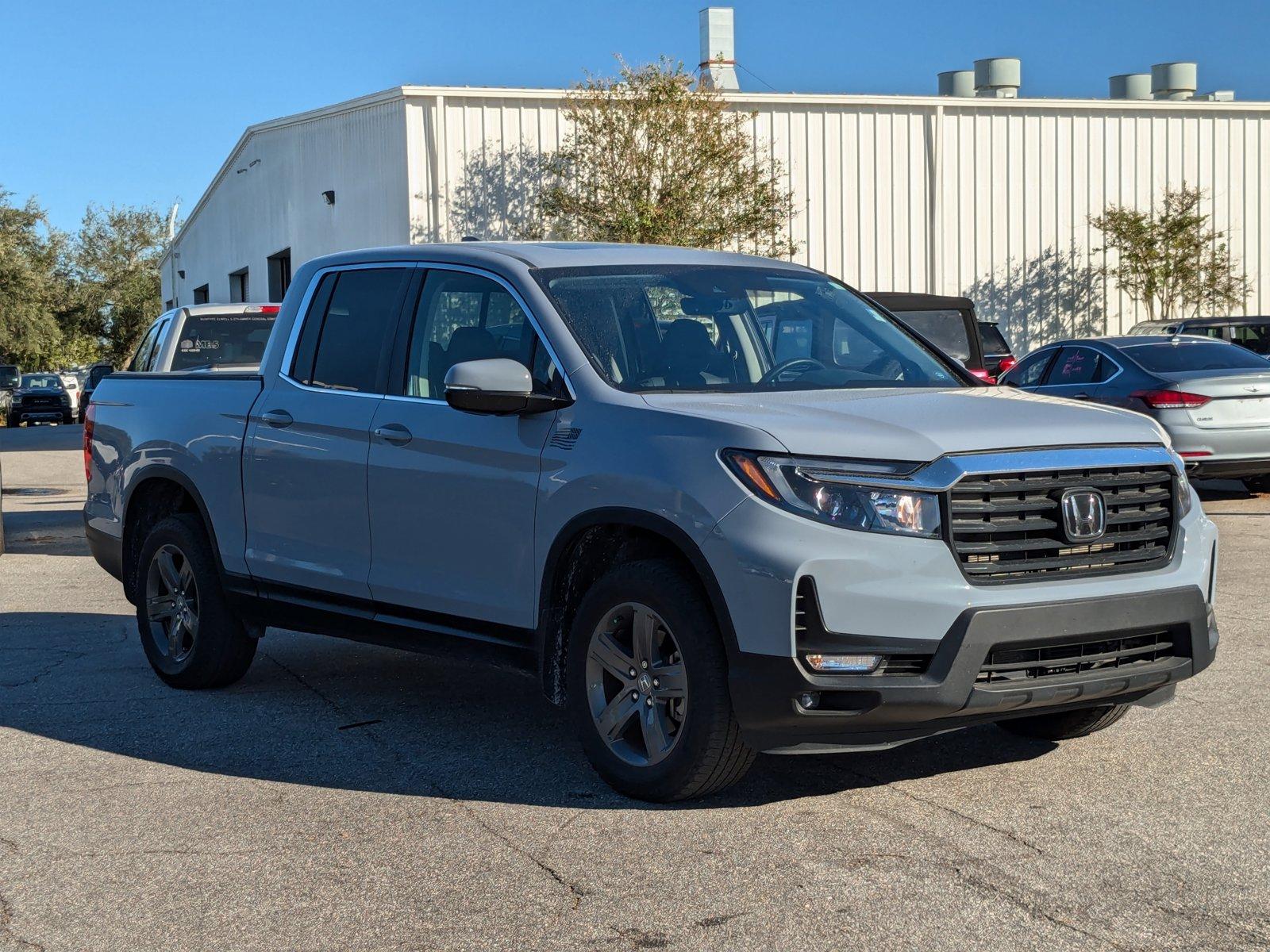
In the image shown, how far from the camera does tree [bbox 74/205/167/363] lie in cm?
8294

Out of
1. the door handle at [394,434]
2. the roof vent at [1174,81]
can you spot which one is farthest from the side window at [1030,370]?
the roof vent at [1174,81]

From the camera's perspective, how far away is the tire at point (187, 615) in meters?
7.16

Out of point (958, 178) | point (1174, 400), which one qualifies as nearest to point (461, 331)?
point (1174, 400)

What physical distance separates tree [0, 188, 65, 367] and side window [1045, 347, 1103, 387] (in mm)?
47647

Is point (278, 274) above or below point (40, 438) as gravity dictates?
above

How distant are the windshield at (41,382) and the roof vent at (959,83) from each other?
29.6 meters

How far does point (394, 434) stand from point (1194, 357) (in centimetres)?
1040

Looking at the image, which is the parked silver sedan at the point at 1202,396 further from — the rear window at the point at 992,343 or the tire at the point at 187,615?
the tire at the point at 187,615

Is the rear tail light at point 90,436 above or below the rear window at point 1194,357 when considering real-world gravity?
below

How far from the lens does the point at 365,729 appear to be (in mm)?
6418

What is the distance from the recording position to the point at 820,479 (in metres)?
4.66

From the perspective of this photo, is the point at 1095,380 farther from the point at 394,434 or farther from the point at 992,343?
the point at 394,434

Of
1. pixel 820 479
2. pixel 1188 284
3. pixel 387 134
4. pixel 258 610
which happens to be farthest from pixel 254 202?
pixel 820 479

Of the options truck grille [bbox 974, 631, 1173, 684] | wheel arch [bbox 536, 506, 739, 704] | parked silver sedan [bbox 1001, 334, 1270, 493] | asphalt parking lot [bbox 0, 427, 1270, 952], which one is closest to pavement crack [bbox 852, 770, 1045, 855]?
asphalt parking lot [bbox 0, 427, 1270, 952]
